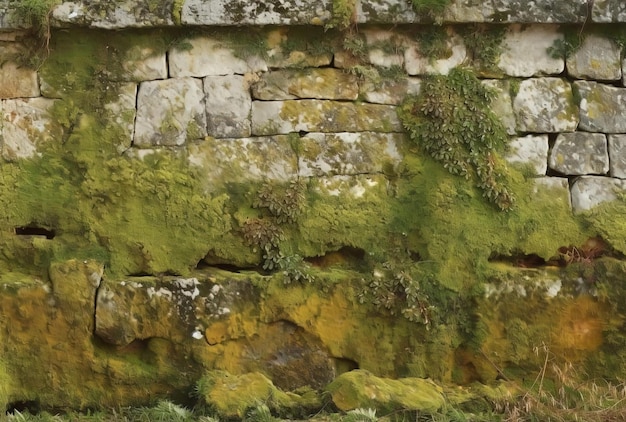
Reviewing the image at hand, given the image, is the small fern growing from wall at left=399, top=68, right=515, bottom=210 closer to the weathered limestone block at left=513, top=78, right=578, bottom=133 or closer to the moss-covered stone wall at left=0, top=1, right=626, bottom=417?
the moss-covered stone wall at left=0, top=1, right=626, bottom=417

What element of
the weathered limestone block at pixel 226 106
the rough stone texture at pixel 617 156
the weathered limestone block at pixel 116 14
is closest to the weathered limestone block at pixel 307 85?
the weathered limestone block at pixel 226 106

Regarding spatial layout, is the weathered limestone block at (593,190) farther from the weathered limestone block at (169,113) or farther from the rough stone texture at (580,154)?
the weathered limestone block at (169,113)

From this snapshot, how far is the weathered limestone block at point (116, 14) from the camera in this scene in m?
4.77

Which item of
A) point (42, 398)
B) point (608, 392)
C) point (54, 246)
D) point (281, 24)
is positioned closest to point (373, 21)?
point (281, 24)

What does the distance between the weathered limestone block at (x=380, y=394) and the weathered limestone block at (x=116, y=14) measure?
2578mm

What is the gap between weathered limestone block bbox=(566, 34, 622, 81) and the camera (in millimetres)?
5219

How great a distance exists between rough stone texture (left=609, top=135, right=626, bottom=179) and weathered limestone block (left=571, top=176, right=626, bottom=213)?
5 centimetres

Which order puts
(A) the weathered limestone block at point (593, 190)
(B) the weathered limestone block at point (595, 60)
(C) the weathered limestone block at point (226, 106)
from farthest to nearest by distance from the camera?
(B) the weathered limestone block at point (595, 60) < (A) the weathered limestone block at point (593, 190) < (C) the weathered limestone block at point (226, 106)

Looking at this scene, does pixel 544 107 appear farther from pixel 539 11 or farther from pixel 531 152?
pixel 539 11

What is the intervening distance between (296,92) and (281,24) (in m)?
0.47

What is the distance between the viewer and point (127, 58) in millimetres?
4945

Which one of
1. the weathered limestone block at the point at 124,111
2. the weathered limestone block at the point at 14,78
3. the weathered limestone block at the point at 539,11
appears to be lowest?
the weathered limestone block at the point at 124,111

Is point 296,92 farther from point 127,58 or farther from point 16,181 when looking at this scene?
point 16,181

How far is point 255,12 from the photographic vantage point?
15.9 ft
